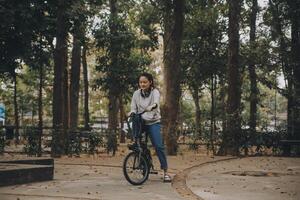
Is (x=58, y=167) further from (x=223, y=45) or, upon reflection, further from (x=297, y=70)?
(x=223, y=45)

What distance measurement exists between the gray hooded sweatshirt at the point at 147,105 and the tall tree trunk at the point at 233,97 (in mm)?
7758

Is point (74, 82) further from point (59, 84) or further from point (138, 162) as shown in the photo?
point (138, 162)

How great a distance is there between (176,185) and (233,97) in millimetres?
8385

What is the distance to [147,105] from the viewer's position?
8.65 metres

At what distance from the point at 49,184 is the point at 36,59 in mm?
8357

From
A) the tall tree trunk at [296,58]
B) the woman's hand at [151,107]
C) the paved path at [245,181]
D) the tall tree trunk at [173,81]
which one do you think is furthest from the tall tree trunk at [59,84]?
the tall tree trunk at [296,58]

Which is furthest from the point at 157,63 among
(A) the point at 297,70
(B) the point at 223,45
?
(A) the point at 297,70

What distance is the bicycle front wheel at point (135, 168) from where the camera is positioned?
27.1 feet

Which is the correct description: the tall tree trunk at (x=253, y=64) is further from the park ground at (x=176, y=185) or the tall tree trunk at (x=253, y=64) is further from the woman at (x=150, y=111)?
the woman at (x=150, y=111)

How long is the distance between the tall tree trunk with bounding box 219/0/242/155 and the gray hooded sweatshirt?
7.76 m

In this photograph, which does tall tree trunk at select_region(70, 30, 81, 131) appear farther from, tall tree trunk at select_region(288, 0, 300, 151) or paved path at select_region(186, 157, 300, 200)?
paved path at select_region(186, 157, 300, 200)

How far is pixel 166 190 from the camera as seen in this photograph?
25.0 feet

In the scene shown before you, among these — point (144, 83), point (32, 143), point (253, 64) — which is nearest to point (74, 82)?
point (253, 64)

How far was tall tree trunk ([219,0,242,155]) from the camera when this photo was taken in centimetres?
1608
